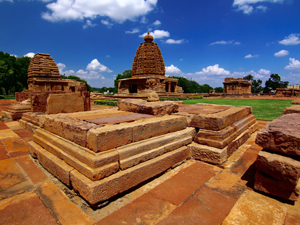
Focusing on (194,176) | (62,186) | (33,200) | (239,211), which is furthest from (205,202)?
(33,200)

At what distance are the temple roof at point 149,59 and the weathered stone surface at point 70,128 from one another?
19.0m

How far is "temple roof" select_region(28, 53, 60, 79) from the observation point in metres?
16.4

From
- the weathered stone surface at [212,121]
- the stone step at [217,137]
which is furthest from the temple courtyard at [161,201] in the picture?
the weathered stone surface at [212,121]

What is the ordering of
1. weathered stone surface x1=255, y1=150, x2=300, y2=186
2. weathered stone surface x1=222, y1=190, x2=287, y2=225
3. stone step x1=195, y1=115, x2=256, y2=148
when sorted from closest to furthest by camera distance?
weathered stone surface x1=222, y1=190, x2=287, y2=225 → weathered stone surface x1=255, y1=150, x2=300, y2=186 → stone step x1=195, y1=115, x2=256, y2=148

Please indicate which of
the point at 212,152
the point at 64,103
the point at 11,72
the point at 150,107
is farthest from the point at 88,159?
the point at 11,72

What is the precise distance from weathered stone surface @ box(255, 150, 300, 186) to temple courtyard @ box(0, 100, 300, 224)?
1.02ft

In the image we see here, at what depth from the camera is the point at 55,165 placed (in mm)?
2398

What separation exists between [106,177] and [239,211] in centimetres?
144

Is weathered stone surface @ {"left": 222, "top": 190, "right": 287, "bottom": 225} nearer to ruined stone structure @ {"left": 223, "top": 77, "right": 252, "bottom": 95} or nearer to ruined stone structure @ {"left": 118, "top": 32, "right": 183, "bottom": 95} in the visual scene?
ruined stone structure @ {"left": 118, "top": 32, "right": 183, "bottom": 95}

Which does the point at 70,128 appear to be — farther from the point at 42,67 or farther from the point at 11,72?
the point at 11,72

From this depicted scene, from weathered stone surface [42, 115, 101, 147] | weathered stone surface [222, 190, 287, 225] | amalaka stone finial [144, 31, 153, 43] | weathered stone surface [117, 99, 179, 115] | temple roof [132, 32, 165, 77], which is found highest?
amalaka stone finial [144, 31, 153, 43]

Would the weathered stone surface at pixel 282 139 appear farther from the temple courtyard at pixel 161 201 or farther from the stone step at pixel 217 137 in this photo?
the stone step at pixel 217 137

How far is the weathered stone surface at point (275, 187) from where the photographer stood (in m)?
1.81

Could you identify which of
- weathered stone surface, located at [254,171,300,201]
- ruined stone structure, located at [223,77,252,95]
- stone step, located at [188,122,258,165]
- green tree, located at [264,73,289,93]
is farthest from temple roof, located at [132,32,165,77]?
green tree, located at [264,73,289,93]
